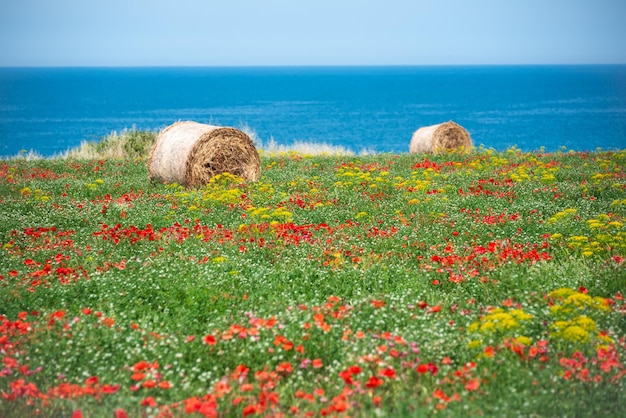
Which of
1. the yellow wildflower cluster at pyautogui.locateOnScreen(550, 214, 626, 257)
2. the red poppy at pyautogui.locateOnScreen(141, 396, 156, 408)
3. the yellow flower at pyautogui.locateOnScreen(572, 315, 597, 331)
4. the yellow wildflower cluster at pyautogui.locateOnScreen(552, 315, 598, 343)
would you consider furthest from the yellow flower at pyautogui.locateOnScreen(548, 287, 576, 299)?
the red poppy at pyautogui.locateOnScreen(141, 396, 156, 408)

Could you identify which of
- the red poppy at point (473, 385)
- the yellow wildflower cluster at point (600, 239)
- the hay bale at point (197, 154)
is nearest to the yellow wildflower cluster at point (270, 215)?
the hay bale at point (197, 154)

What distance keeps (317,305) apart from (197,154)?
10112mm

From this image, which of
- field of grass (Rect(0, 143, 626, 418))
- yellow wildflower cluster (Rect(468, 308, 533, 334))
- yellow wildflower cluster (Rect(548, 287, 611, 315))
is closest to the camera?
field of grass (Rect(0, 143, 626, 418))

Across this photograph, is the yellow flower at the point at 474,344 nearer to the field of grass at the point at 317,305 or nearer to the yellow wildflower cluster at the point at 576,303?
the field of grass at the point at 317,305

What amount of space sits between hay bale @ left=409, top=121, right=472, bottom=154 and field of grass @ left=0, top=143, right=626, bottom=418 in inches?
433

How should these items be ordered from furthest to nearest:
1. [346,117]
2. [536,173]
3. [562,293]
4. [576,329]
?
[346,117] → [536,173] → [562,293] → [576,329]

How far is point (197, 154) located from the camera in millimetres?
16453

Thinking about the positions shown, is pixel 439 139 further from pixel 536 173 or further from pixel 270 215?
pixel 270 215

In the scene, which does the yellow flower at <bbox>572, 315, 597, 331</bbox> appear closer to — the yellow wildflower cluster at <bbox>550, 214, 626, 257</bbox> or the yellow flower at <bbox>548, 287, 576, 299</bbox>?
the yellow flower at <bbox>548, 287, 576, 299</bbox>

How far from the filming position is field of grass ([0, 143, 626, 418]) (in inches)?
216

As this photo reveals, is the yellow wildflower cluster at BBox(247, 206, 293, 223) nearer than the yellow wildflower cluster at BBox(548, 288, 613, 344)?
No

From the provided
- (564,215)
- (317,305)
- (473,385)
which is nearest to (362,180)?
(564,215)

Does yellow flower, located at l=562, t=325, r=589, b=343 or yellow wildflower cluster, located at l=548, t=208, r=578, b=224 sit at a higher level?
yellow wildflower cluster, located at l=548, t=208, r=578, b=224

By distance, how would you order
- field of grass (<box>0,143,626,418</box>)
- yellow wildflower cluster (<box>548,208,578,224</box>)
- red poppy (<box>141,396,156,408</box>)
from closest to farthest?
red poppy (<box>141,396,156,408</box>) → field of grass (<box>0,143,626,418</box>) → yellow wildflower cluster (<box>548,208,578,224</box>)
